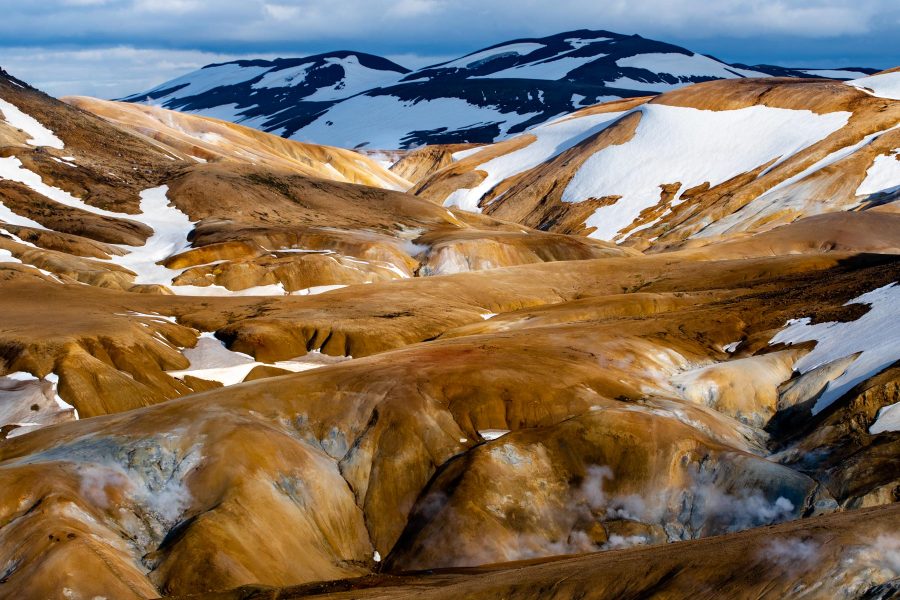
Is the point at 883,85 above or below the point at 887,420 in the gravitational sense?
above

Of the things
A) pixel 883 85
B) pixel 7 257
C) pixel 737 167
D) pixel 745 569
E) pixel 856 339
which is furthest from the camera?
pixel 883 85

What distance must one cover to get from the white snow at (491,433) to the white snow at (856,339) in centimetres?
1696

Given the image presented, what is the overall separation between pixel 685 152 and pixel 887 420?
13833cm

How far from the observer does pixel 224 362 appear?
295ft

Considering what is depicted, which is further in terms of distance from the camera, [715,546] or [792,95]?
[792,95]

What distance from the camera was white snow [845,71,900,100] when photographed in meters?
174

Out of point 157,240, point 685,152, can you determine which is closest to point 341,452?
point 157,240

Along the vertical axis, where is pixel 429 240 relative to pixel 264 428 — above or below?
below

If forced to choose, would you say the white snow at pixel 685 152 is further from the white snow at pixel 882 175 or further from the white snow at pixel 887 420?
the white snow at pixel 887 420

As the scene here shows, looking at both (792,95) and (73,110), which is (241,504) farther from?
(792,95)

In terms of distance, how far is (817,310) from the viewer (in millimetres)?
71625

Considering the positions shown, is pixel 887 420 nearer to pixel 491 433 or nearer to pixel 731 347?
pixel 491 433

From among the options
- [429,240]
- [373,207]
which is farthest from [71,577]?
[373,207]

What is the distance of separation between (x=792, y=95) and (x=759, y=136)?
12.9 meters
